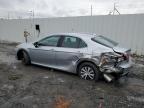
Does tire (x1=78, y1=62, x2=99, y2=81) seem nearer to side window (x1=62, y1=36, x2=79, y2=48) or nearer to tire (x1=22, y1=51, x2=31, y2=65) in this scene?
side window (x1=62, y1=36, x2=79, y2=48)

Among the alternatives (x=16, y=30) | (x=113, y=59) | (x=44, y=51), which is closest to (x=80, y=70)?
(x=113, y=59)

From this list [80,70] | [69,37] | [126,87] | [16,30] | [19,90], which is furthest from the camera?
[16,30]

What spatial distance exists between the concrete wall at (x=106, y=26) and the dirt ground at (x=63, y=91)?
3381 mm

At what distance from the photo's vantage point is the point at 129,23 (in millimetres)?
9703

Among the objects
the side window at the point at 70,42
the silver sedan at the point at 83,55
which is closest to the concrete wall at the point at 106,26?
the silver sedan at the point at 83,55

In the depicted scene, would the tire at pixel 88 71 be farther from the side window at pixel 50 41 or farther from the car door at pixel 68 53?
the side window at pixel 50 41

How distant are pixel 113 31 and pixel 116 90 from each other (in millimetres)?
5910

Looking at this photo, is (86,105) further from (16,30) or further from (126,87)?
(16,30)

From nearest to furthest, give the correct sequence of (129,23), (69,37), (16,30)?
(69,37), (129,23), (16,30)

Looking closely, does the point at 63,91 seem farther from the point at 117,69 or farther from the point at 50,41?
the point at 50,41

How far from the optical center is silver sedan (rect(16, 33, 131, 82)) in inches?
207

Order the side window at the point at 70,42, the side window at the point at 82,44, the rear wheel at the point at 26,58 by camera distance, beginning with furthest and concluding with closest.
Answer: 1. the rear wheel at the point at 26,58
2. the side window at the point at 70,42
3. the side window at the point at 82,44

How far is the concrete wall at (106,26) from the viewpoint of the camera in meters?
9.57

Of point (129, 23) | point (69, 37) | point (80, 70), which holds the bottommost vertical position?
point (80, 70)
